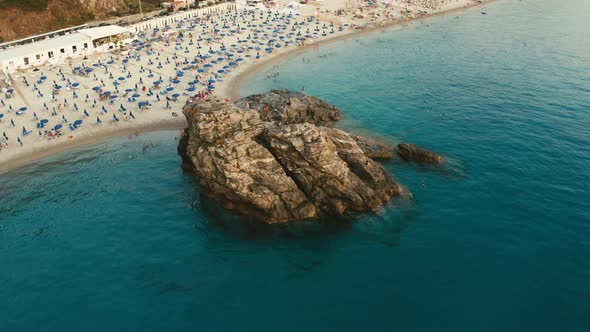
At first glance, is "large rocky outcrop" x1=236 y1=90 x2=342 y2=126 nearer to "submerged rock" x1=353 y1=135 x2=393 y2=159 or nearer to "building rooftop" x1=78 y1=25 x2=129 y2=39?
"submerged rock" x1=353 y1=135 x2=393 y2=159

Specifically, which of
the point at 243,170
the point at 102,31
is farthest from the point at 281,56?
the point at 243,170

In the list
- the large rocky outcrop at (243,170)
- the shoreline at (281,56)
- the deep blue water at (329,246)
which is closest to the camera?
the deep blue water at (329,246)

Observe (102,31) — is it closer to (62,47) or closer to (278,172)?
(62,47)

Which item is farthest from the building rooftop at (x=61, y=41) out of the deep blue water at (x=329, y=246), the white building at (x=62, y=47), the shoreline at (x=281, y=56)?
the deep blue water at (x=329, y=246)

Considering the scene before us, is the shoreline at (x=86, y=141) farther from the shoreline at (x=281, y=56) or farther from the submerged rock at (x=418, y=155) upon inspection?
the submerged rock at (x=418, y=155)

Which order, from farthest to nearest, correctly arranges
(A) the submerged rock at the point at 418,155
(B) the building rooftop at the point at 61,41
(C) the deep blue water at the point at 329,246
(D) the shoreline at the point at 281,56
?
(B) the building rooftop at the point at 61,41, (D) the shoreline at the point at 281,56, (A) the submerged rock at the point at 418,155, (C) the deep blue water at the point at 329,246

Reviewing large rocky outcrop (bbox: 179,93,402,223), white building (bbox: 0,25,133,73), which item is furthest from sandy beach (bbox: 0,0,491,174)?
large rocky outcrop (bbox: 179,93,402,223)
